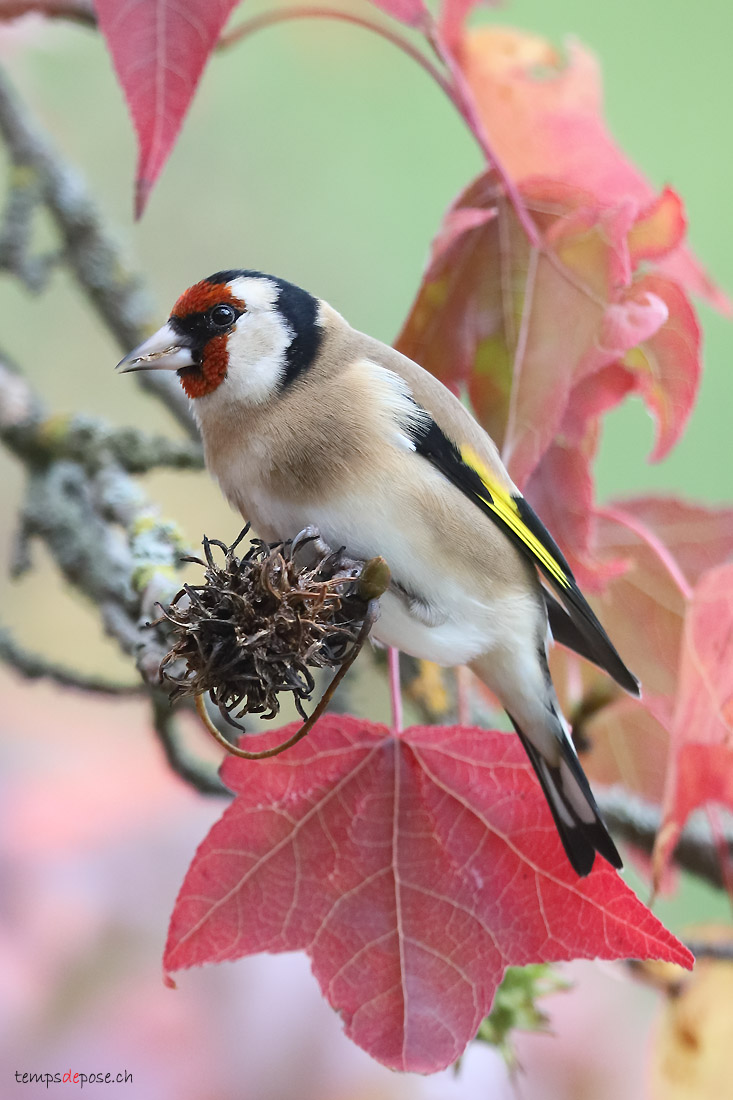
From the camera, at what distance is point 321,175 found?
0.84 meters

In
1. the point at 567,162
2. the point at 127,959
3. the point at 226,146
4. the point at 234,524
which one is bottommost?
the point at 127,959

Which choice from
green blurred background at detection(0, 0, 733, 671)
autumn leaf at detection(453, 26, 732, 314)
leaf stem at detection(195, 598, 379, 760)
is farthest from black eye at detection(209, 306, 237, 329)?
green blurred background at detection(0, 0, 733, 671)

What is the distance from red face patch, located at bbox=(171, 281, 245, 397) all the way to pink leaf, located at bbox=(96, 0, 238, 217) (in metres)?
0.04

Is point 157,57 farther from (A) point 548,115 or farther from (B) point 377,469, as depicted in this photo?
(A) point 548,115

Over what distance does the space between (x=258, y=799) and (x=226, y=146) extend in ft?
2.10

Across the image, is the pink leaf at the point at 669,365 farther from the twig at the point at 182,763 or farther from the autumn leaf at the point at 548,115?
the twig at the point at 182,763

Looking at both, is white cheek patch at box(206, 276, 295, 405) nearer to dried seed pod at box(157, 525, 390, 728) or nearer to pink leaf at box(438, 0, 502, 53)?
dried seed pod at box(157, 525, 390, 728)

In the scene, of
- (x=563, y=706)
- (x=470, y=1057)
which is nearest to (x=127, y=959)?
(x=470, y=1057)

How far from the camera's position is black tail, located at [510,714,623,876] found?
0.36 m

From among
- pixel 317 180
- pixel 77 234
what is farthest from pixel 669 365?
pixel 317 180

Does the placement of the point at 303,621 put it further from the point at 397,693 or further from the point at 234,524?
the point at 234,524

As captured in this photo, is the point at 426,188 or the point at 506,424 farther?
the point at 426,188

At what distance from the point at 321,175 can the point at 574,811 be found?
64 centimetres

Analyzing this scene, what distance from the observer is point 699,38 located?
0.90 metres
